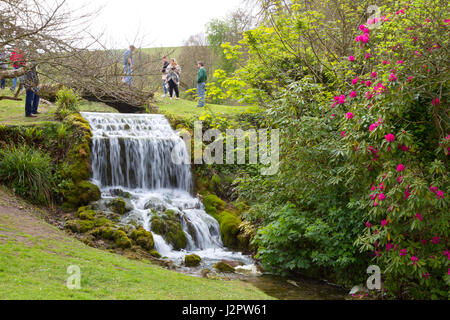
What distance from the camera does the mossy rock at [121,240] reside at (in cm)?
916

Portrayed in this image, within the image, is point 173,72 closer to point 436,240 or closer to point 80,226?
point 80,226

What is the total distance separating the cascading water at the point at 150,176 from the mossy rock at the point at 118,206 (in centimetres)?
21

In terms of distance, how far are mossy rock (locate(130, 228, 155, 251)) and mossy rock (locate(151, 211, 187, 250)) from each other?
597mm

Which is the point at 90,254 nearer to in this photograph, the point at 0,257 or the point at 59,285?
the point at 0,257

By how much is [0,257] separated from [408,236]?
6.16 m

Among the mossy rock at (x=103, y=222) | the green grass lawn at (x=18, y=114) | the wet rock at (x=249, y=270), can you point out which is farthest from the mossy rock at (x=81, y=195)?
the wet rock at (x=249, y=270)

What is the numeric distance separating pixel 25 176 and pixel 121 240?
12.0 feet

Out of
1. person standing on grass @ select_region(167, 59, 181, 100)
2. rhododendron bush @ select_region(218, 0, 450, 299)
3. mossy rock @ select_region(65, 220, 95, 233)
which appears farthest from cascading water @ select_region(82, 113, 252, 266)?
person standing on grass @ select_region(167, 59, 181, 100)

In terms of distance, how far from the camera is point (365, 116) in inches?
233

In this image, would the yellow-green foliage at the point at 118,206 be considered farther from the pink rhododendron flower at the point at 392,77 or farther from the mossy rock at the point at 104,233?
the pink rhododendron flower at the point at 392,77

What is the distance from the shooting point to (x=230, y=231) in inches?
442

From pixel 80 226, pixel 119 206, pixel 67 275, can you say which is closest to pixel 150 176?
pixel 119 206

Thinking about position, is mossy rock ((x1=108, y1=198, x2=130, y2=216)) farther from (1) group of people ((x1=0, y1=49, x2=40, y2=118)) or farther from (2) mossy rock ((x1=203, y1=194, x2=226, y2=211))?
(1) group of people ((x1=0, y1=49, x2=40, y2=118))
